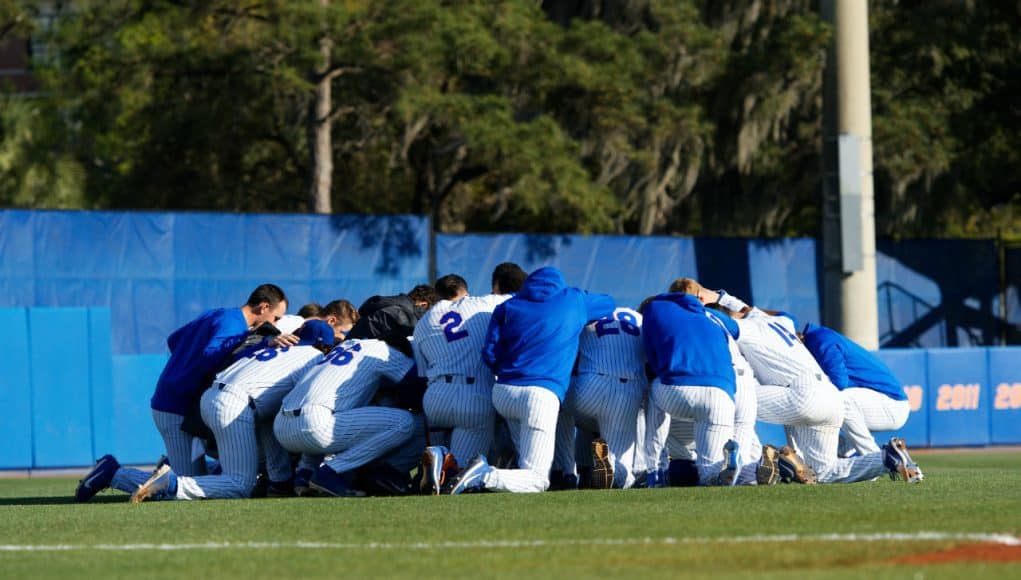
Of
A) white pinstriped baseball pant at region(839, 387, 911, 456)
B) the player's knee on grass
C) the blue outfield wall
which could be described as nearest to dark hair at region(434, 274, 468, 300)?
the player's knee on grass

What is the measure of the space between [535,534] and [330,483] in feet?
11.5

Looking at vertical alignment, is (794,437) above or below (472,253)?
below

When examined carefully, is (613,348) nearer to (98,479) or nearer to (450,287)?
(450,287)

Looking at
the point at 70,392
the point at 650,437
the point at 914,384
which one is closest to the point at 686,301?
the point at 650,437

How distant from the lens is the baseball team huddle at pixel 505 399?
11062 millimetres

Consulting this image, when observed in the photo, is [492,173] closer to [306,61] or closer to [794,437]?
[306,61]

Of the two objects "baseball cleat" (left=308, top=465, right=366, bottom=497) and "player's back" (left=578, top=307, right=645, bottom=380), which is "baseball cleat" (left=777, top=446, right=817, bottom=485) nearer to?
"player's back" (left=578, top=307, right=645, bottom=380)

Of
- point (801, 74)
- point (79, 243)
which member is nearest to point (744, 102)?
point (801, 74)

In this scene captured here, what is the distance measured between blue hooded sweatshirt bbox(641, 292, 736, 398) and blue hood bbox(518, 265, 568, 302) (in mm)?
706

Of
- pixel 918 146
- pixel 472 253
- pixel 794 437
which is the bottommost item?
pixel 794 437

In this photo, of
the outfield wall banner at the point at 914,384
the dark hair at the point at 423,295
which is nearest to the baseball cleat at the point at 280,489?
the dark hair at the point at 423,295

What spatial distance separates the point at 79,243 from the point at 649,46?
41.3 ft

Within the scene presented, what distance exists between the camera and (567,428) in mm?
11945

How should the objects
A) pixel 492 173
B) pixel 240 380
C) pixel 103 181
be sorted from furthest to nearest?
pixel 103 181
pixel 492 173
pixel 240 380
